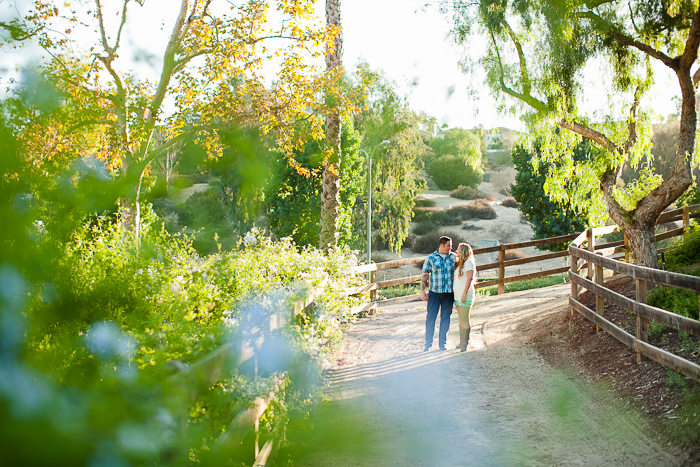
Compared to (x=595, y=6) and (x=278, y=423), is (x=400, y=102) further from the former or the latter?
(x=278, y=423)

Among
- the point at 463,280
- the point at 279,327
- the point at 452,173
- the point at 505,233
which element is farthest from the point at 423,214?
the point at 279,327

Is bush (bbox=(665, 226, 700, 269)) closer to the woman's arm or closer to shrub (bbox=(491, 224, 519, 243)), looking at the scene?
the woman's arm

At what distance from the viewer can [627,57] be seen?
9.82m

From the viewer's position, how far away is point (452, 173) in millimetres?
57031

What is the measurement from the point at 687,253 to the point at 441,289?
6.55 metres

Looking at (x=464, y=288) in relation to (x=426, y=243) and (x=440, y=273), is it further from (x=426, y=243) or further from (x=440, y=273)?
(x=426, y=243)

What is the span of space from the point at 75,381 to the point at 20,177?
0.91ft

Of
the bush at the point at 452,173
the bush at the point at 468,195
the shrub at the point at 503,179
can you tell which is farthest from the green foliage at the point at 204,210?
the bush at the point at 452,173

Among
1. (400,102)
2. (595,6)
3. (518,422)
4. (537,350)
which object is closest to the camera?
(518,422)

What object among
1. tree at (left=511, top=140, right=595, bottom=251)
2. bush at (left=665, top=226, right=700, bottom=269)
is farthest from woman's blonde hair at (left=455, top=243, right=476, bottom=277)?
tree at (left=511, top=140, right=595, bottom=251)

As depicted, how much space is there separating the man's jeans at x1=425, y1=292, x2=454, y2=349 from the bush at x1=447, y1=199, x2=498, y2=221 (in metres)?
35.1

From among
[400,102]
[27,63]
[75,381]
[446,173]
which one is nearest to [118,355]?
[75,381]

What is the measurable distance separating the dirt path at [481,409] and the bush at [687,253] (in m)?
4.84

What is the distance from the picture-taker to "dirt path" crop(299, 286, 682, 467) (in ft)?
12.8
